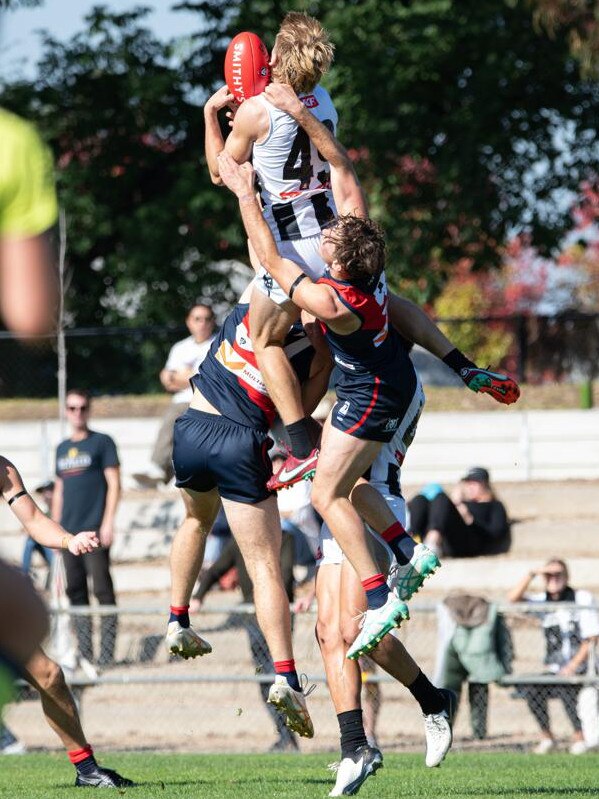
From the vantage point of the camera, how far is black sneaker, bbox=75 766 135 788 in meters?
8.69

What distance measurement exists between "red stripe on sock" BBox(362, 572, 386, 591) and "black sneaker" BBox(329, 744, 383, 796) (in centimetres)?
86

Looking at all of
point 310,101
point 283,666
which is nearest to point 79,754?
point 283,666

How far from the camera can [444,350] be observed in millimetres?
7824

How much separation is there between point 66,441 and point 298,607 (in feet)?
10.0

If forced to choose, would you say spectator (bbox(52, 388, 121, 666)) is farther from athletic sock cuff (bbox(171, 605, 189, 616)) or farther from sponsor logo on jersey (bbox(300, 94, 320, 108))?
sponsor logo on jersey (bbox(300, 94, 320, 108))

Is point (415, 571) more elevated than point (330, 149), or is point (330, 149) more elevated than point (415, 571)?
point (330, 149)

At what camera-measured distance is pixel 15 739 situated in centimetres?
1290

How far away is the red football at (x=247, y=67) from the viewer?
24.4 feet

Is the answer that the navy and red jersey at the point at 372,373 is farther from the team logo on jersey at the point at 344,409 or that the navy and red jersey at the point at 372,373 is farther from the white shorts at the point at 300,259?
the white shorts at the point at 300,259

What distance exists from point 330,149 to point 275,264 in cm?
65

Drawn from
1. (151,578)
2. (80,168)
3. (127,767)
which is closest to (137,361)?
(80,168)

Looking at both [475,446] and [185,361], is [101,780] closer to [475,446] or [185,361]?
[185,361]

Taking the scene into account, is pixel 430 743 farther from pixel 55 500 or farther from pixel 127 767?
pixel 55 500

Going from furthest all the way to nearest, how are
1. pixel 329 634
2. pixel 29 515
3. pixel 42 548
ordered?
1. pixel 42 548
2. pixel 29 515
3. pixel 329 634
